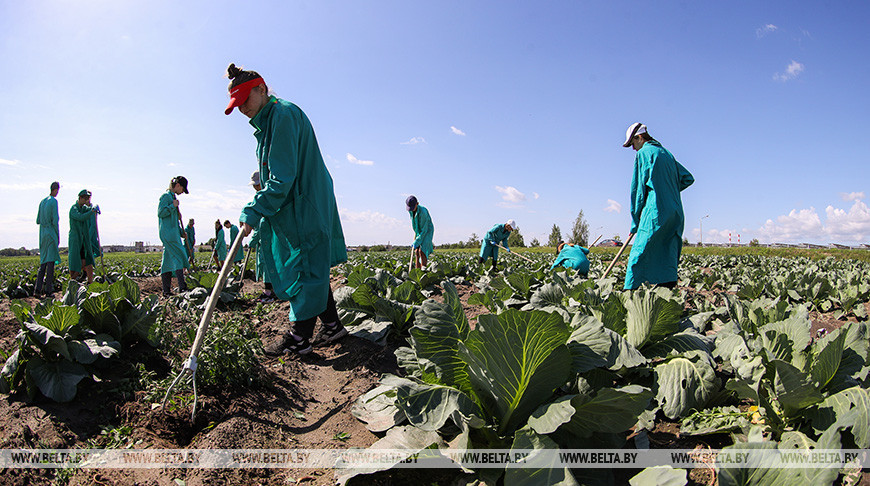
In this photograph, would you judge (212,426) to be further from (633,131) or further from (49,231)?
(49,231)

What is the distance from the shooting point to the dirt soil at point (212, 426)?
5.84ft

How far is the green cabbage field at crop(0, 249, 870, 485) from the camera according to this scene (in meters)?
1.55

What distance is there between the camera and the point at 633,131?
4543 millimetres

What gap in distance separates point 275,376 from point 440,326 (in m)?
1.68

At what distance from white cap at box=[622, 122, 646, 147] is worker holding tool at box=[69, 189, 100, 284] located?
9540 millimetres

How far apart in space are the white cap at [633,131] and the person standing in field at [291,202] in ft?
11.6

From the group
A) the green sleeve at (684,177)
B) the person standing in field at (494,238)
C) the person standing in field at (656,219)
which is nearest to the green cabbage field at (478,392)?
the person standing in field at (656,219)

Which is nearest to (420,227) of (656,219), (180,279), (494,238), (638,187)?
(494,238)

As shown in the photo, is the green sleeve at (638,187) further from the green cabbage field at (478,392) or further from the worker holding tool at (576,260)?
the worker holding tool at (576,260)

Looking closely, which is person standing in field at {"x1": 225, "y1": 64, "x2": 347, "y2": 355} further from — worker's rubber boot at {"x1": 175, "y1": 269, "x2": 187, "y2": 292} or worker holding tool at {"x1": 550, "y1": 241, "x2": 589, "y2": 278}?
worker holding tool at {"x1": 550, "y1": 241, "x2": 589, "y2": 278}

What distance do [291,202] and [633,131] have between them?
386cm

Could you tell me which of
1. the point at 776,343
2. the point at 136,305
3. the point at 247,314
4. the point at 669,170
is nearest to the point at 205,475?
the point at 136,305

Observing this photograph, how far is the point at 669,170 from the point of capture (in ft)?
14.0

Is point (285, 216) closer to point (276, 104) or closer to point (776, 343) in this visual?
point (276, 104)
